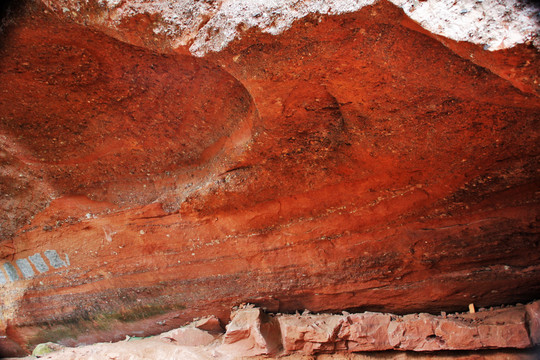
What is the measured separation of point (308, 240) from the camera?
104 inches

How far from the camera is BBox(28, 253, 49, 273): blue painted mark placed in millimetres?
3086

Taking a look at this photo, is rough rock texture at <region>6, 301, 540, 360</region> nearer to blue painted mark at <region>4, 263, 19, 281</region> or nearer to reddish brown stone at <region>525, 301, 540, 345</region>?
reddish brown stone at <region>525, 301, 540, 345</region>

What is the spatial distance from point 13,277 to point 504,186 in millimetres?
3674

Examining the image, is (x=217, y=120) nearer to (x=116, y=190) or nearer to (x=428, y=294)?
(x=116, y=190)

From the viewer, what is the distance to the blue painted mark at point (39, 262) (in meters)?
3.09

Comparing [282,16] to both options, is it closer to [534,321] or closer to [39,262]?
[534,321]

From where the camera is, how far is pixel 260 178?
251 cm

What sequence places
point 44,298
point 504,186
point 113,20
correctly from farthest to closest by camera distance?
point 44,298 → point 504,186 → point 113,20

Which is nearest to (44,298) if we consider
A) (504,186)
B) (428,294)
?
(428,294)

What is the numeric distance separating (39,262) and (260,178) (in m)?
1.99

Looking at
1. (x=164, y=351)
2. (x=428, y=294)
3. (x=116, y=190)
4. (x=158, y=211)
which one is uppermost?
(x=116, y=190)

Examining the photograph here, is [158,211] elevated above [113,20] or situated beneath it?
situated beneath

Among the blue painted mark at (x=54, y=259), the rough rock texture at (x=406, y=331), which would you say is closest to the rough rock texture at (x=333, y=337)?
the rough rock texture at (x=406, y=331)

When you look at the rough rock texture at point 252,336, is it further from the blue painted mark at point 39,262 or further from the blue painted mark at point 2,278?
the blue painted mark at point 2,278
